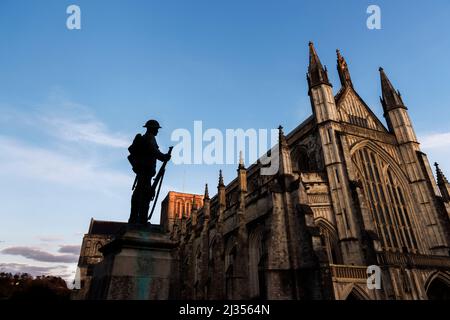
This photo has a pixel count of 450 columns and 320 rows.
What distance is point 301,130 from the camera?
25.5 metres

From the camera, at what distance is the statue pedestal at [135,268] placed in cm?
495

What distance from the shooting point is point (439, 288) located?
18141 mm

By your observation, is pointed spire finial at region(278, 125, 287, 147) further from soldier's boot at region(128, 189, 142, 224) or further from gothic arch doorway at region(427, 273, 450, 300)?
soldier's boot at region(128, 189, 142, 224)

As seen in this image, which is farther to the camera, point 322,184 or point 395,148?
point 395,148

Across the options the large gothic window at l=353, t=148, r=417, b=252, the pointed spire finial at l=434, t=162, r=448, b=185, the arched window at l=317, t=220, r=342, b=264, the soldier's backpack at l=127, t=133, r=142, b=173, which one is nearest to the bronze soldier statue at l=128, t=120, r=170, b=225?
the soldier's backpack at l=127, t=133, r=142, b=173

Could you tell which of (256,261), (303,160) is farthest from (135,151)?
(303,160)

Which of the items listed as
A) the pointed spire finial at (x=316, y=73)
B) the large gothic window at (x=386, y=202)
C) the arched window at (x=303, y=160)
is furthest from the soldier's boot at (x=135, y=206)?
the pointed spire finial at (x=316, y=73)

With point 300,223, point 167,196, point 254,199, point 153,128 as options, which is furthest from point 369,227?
point 167,196

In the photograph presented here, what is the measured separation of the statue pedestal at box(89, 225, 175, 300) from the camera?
4953mm

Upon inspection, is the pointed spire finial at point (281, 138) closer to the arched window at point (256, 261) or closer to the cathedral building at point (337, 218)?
the cathedral building at point (337, 218)

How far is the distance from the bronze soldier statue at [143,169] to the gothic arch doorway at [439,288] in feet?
61.7

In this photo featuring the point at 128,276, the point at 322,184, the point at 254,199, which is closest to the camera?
the point at 128,276

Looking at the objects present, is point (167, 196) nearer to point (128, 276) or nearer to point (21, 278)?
point (21, 278)

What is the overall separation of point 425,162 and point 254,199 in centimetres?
1493
